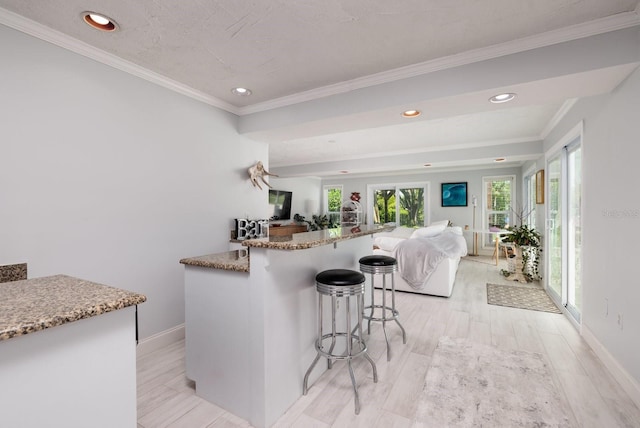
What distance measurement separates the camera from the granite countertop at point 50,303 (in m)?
0.70

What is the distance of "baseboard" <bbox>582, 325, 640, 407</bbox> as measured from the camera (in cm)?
187

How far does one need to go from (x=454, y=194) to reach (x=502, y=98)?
5.71 m

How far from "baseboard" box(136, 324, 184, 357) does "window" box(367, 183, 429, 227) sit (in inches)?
267

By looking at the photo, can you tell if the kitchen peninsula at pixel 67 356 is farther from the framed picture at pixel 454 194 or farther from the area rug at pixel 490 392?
the framed picture at pixel 454 194

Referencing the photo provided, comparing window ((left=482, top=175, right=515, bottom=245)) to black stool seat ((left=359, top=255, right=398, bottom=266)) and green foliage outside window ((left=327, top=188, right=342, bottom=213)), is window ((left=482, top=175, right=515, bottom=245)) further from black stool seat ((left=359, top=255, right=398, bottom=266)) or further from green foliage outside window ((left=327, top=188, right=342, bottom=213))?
black stool seat ((left=359, top=255, right=398, bottom=266))

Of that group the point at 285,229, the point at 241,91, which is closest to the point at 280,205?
the point at 285,229

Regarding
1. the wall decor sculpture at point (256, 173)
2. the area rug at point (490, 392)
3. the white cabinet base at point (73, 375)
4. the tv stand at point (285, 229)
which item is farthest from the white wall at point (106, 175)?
the tv stand at point (285, 229)

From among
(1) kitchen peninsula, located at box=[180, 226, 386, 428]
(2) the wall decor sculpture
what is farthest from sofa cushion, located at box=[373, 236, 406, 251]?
(1) kitchen peninsula, located at box=[180, 226, 386, 428]

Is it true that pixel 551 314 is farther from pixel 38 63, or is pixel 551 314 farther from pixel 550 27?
pixel 38 63

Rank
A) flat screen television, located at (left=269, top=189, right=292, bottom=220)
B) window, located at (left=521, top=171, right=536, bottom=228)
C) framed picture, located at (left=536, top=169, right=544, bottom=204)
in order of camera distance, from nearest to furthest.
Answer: framed picture, located at (left=536, top=169, right=544, bottom=204) < window, located at (left=521, top=171, right=536, bottom=228) < flat screen television, located at (left=269, top=189, right=292, bottom=220)

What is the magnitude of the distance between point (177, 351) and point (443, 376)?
216 cm

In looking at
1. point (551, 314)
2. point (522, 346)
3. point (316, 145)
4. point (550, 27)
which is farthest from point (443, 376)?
point (316, 145)

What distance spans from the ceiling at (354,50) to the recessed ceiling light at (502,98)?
0.06 m

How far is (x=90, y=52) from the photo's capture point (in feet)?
6.97
